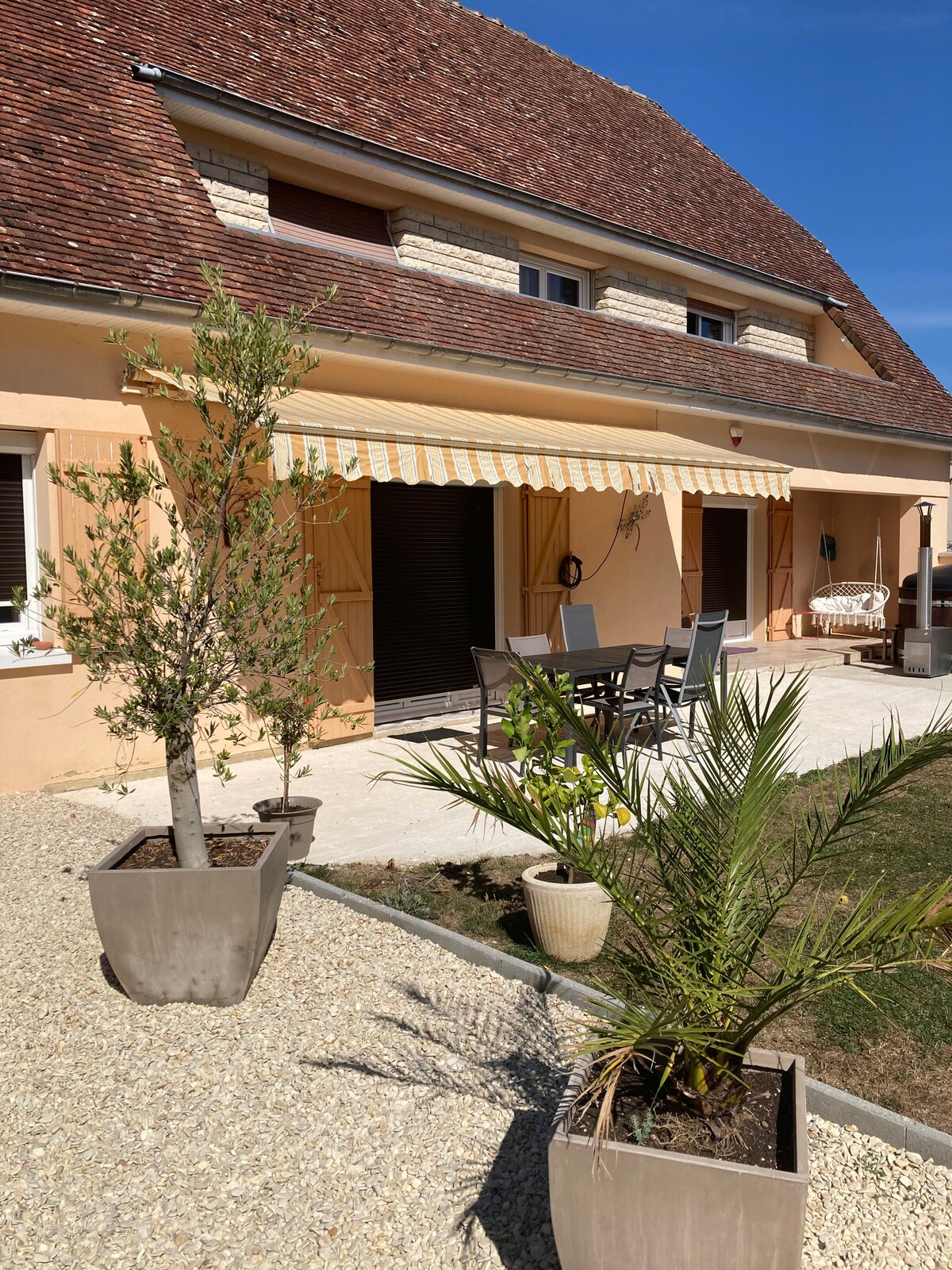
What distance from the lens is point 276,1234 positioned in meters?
3.56

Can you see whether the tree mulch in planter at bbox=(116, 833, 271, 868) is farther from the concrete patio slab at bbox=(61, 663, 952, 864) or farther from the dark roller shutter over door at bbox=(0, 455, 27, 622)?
the dark roller shutter over door at bbox=(0, 455, 27, 622)

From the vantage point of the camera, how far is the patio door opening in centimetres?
2142

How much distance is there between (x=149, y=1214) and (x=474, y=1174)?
3.99 feet

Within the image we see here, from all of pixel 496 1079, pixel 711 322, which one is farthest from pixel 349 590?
pixel 711 322

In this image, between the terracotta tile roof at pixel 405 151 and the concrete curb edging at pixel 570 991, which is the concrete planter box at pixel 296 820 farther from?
the terracotta tile roof at pixel 405 151

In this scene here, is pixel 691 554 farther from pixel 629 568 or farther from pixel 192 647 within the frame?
pixel 192 647

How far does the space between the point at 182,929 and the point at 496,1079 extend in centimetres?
181

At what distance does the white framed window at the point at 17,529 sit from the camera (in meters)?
9.45

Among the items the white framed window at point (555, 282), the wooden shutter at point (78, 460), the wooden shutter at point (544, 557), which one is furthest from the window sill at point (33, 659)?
the white framed window at point (555, 282)

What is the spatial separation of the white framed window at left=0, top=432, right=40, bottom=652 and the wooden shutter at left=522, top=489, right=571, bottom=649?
717 cm

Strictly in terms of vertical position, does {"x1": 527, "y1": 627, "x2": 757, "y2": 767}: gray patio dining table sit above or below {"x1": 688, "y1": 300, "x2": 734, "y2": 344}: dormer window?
below

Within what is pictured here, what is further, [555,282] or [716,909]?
[555,282]

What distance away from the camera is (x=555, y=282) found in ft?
53.8

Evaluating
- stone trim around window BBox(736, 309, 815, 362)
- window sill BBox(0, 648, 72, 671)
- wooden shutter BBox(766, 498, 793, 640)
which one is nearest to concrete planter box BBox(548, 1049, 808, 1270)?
window sill BBox(0, 648, 72, 671)
